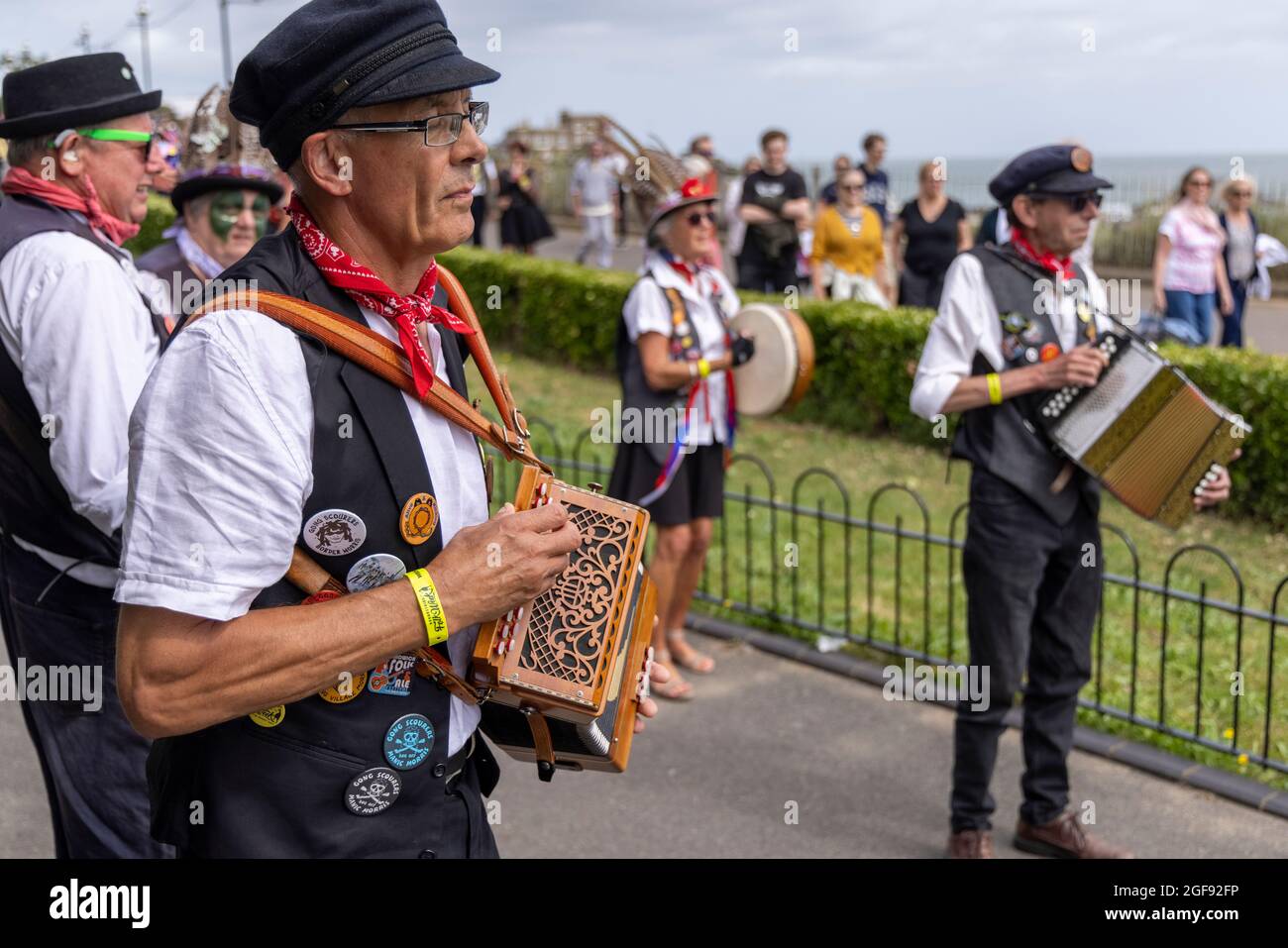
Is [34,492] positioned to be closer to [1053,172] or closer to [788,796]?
[788,796]

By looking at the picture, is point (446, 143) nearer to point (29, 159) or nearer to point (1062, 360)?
point (29, 159)

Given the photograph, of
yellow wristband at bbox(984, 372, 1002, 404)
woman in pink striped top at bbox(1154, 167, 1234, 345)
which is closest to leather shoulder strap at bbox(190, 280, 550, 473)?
→ yellow wristband at bbox(984, 372, 1002, 404)

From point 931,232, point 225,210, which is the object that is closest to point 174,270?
point 225,210

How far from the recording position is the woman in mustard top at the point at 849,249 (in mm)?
12414

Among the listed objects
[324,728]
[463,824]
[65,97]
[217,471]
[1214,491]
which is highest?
[65,97]

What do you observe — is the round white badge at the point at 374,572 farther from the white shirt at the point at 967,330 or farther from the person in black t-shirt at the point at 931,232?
the person in black t-shirt at the point at 931,232

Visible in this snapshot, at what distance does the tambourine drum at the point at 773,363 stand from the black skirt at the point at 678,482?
0.31 metres

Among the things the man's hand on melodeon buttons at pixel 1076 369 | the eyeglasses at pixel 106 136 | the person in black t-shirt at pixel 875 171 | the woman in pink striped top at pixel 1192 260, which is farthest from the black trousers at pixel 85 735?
the person in black t-shirt at pixel 875 171

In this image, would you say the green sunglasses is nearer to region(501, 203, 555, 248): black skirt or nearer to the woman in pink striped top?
the woman in pink striped top

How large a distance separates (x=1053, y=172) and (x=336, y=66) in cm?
307

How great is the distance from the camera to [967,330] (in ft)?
15.2

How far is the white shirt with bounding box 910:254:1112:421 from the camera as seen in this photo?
462 cm

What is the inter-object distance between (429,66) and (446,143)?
0.39 ft

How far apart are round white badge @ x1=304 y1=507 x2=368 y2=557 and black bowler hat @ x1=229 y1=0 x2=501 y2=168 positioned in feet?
1.87
